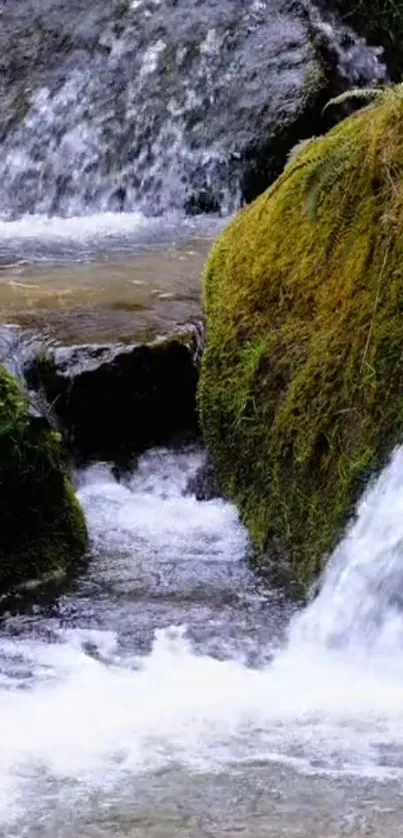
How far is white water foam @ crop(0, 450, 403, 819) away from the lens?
11.6ft

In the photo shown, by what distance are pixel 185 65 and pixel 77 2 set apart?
1828mm

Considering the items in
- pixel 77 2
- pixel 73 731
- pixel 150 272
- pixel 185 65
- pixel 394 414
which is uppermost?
pixel 77 2

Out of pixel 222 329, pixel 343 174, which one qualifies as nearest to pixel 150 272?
pixel 222 329

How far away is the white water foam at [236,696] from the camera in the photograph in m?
3.53

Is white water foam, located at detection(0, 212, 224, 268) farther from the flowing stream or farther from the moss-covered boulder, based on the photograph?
the moss-covered boulder

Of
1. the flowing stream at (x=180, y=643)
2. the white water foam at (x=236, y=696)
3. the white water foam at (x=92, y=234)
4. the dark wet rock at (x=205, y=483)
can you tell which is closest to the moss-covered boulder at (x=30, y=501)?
the flowing stream at (x=180, y=643)

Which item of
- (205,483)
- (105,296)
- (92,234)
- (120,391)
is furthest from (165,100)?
(205,483)

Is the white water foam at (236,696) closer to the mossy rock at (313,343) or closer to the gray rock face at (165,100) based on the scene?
Result: the mossy rock at (313,343)

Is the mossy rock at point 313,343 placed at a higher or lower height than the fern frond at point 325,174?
lower

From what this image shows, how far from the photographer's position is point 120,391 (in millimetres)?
5895

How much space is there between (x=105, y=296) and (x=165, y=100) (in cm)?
417

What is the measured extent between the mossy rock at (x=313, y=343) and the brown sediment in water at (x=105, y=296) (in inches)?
19.4

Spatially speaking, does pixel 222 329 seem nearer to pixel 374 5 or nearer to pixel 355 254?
pixel 355 254

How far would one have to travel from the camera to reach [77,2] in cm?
1195
